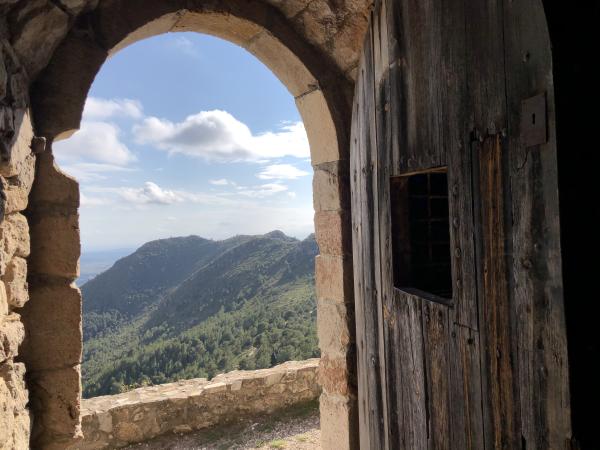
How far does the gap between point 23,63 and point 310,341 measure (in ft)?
32.6

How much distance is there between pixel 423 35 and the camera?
4.39 feet

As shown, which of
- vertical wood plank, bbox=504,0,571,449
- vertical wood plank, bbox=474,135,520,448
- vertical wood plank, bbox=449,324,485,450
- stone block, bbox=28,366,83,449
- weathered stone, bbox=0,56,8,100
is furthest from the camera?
stone block, bbox=28,366,83,449

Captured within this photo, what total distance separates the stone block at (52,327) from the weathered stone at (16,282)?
105 millimetres

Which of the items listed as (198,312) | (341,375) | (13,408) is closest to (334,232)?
(341,375)

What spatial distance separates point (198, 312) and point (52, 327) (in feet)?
97.1

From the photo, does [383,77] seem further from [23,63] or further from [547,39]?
[23,63]

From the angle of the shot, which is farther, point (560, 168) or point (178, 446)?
point (178, 446)

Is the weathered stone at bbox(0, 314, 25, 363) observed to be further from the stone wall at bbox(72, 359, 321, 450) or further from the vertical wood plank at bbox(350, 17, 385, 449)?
the stone wall at bbox(72, 359, 321, 450)

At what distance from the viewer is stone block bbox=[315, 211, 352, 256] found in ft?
8.18

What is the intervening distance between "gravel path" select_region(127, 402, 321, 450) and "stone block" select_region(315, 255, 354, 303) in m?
2.30

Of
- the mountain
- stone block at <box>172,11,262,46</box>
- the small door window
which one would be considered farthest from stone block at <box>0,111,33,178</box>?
the mountain

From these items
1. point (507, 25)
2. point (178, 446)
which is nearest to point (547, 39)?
point (507, 25)

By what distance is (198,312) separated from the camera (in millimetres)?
30047

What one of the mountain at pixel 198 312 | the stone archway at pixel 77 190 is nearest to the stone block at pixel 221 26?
the stone archway at pixel 77 190
